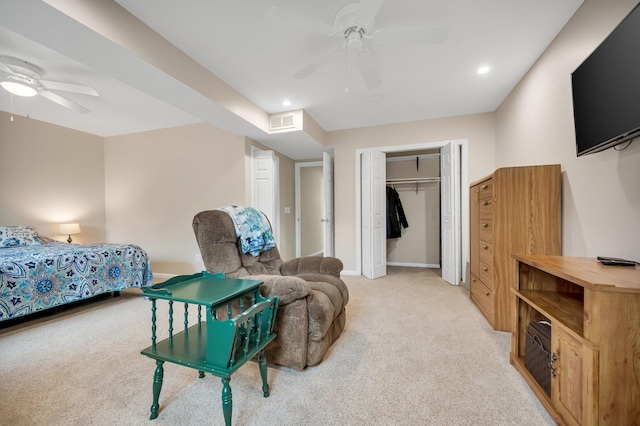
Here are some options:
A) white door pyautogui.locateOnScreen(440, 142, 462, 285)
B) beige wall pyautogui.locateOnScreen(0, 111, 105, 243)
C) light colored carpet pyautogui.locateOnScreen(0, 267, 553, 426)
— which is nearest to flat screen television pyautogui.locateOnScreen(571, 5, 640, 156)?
light colored carpet pyautogui.locateOnScreen(0, 267, 553, 426)

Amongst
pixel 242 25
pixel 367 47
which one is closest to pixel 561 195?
pixel 367 47

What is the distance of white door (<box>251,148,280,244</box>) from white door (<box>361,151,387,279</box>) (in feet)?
4.59

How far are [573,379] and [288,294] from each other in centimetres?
133

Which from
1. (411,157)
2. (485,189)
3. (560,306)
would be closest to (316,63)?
(485,189)

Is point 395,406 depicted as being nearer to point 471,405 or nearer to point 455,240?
point 471,405

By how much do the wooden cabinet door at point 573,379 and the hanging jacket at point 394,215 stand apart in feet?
11.0

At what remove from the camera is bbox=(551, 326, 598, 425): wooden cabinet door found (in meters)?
0.94

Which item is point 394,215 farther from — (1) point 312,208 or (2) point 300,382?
(2) point 300,382

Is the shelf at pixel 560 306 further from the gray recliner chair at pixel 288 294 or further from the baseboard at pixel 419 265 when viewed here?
the baseboard at pixel 419 265

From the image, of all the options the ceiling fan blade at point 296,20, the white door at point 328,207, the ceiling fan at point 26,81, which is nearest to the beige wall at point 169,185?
the white door at point 328,207

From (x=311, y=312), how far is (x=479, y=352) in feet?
4.14

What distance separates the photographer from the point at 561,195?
194 cm

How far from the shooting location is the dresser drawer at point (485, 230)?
2.18m

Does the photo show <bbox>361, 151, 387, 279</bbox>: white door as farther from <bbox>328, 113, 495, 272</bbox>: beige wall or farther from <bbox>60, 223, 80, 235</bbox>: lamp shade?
<bbox>60, 223, 80, 235</bbox>: lamp shade
